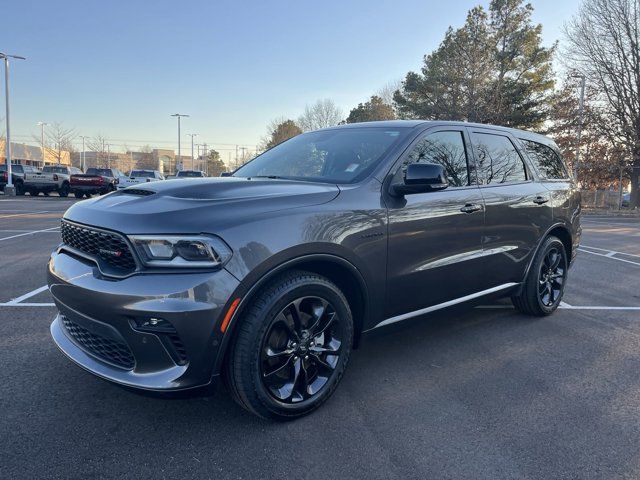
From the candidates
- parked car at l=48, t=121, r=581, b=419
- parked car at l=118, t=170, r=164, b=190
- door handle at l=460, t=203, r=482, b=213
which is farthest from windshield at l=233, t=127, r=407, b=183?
parked car at l=118, t=170, r=164, b=190

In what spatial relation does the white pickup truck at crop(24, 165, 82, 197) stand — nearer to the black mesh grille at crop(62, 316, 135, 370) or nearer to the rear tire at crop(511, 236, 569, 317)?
the black mesh grille at crop(62, 316, 135, 370)

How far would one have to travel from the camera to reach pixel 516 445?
2.52 meters

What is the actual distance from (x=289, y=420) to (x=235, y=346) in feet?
2.03

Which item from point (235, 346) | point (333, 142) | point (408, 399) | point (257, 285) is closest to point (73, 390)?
point (235, 346)

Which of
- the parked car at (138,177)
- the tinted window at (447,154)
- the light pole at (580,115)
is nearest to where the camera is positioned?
the tinted window at (447,154)

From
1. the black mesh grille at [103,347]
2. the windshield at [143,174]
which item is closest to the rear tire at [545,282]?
the black mesh grille at [103,347]

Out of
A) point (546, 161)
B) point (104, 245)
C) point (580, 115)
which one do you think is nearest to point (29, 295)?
point (104, 245)

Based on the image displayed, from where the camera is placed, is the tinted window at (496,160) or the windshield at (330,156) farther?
the tinted window at (496,160)

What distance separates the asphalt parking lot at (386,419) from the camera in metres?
2.30

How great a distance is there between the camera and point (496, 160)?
4.12 meters

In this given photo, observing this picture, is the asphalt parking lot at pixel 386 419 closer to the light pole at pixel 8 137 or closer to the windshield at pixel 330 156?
the windshield at pixel 330 156

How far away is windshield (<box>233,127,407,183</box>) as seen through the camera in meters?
3.26

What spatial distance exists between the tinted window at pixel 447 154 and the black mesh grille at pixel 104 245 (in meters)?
1.99

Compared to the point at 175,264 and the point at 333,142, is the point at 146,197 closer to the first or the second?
the point at 175,264
